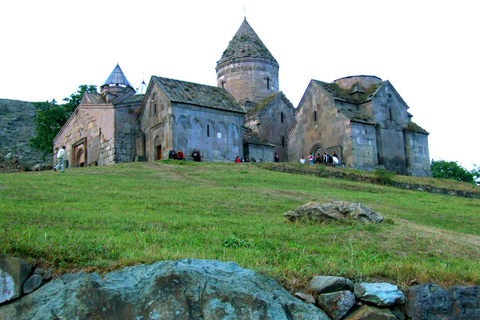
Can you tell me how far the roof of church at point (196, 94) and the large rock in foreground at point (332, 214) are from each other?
17.0m

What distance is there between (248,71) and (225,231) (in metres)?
27.8

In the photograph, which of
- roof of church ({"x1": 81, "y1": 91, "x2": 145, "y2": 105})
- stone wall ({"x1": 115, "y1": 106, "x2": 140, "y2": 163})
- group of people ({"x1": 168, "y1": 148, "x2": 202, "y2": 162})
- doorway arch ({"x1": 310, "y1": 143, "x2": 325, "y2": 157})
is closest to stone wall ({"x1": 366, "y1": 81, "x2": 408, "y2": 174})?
doorway arch ({"x1": 310, "y1": 143, "x2": 325, "y2": 157})

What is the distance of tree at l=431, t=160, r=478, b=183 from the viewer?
46.8m

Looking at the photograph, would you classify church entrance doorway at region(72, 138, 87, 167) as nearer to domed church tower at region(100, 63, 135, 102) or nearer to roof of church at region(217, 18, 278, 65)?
domed church tower at region(100, 63, 135, 102)

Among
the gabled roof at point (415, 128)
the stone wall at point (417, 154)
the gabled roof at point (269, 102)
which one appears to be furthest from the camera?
the gabled roof at point (269, 102)

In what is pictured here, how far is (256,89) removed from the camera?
35812 millimetres

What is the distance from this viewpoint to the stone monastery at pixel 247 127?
2758cm

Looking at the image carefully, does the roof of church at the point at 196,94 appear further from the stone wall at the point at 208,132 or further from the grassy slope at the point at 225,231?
the grassy slope at the point at 225,231

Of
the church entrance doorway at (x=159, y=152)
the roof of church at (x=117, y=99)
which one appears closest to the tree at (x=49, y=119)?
the roof of church at (x=117, y=99)

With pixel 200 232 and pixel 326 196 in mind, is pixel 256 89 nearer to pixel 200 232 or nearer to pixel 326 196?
pixel 326 196

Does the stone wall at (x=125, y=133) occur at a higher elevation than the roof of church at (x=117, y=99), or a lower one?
lower

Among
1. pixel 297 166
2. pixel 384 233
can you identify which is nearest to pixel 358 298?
pixel 384 233

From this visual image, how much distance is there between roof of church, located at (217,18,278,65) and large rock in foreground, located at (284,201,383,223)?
26153mm

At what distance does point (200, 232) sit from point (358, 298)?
3.62 m
